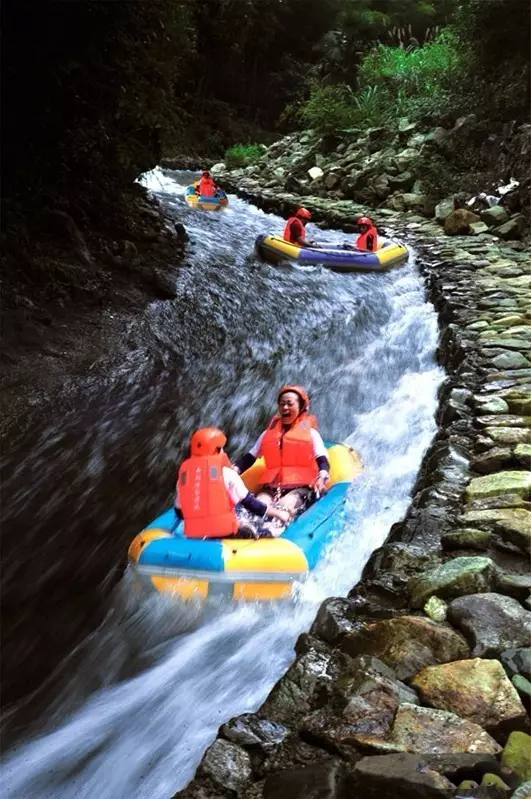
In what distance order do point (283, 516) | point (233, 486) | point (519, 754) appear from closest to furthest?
point (519, 754) → point (233, 486) → point (283, 516)

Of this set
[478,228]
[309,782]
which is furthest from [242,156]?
[309,782]

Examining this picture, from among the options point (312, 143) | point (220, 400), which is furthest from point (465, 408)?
point (312, 143)

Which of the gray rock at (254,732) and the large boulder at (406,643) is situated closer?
the gray rock at (254,732)

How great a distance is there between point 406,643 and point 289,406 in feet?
8.65

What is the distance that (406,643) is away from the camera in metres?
2.75

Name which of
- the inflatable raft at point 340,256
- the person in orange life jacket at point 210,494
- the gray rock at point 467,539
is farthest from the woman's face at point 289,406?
the inflatable raft at point 340,256

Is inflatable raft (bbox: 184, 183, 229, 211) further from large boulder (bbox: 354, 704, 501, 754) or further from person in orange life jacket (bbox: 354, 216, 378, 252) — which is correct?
large boulder (bbox: 354, 704, 501, 754)

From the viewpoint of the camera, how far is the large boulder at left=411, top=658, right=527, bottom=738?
2270 millimetres

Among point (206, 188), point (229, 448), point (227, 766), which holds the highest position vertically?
point (206, 188)

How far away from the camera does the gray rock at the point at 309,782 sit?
6.76ft

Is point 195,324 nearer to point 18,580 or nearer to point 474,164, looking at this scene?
point 18,580

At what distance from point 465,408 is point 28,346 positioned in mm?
4254

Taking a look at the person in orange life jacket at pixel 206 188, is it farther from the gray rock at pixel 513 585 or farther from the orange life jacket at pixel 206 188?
the gray rock at pixel 513 585

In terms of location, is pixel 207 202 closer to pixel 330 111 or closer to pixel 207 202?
pixel 207 202
